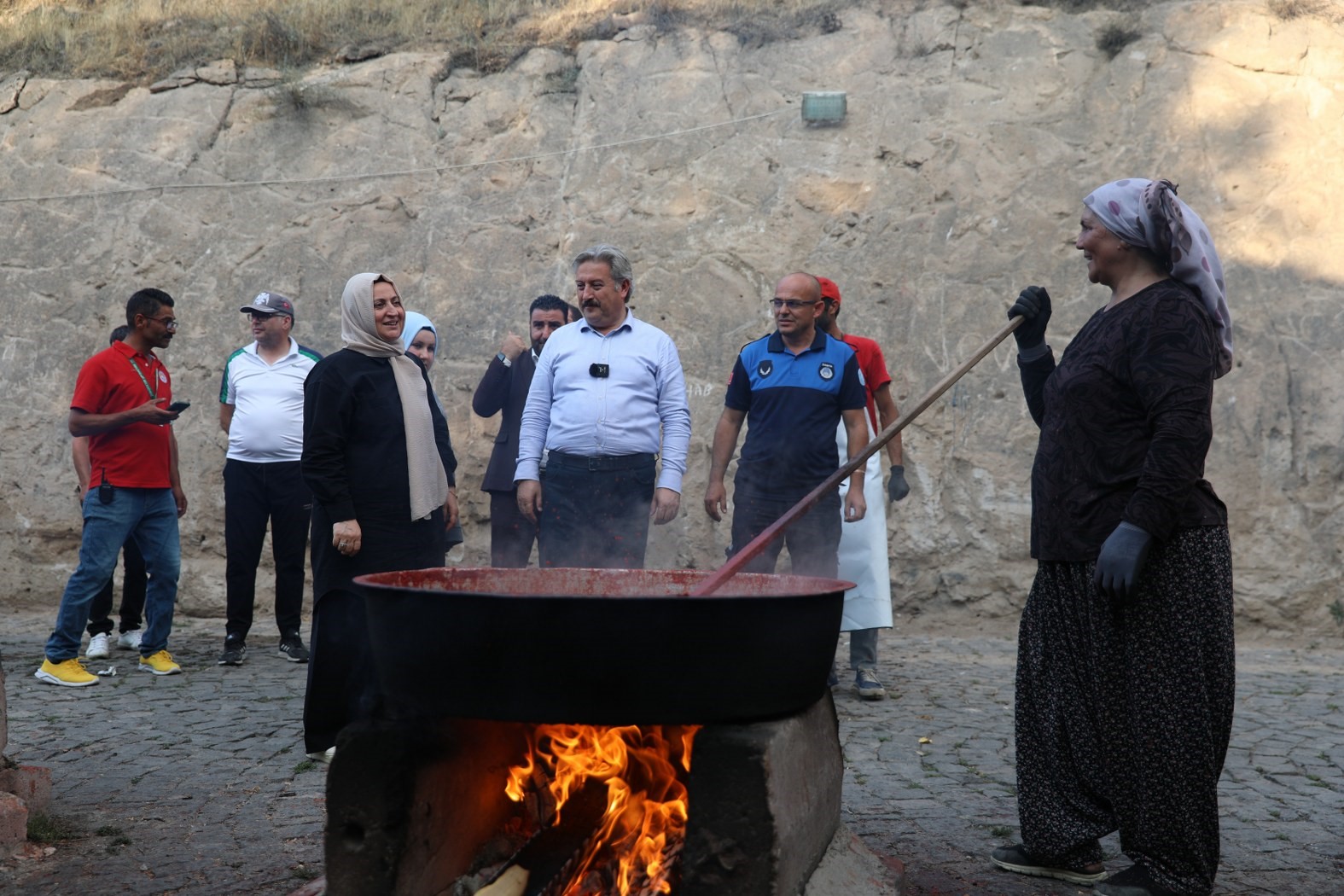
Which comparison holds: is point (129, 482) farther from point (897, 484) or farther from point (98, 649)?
point (897, 484)

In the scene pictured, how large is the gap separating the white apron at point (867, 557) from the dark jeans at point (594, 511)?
1135 millimetres

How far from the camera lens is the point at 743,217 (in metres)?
9.12

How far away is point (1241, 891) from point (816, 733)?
53.9 inches

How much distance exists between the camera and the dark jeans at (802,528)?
5.85m

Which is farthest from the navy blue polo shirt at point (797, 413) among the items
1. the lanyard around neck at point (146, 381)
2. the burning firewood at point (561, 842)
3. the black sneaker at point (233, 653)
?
the lanyard around neck at point (146, 381)

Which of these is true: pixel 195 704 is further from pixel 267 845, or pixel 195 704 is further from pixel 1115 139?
pixel 1115 139

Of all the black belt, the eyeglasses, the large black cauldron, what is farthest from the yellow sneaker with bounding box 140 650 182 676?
the large black cauldron

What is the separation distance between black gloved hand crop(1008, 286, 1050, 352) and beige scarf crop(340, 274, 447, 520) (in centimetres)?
223

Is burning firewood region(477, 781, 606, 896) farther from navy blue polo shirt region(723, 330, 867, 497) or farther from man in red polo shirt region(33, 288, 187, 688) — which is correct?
man in red polo shirt region(33, 288, 187, 688)

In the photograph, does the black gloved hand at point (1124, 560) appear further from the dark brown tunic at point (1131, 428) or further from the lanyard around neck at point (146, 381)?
the lanyard around neck at point (146, 381)

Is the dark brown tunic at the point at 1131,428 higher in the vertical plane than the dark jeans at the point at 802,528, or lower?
higher

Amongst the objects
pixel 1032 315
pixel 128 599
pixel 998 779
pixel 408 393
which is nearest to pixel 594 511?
pixel 408 393

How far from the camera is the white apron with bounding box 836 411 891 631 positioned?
20.4 feet

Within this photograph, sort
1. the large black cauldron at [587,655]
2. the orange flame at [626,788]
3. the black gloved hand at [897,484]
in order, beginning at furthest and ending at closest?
the black gloved hand at [897,484], the orange flame at [626,788], the large black cauldron at [587,655]
